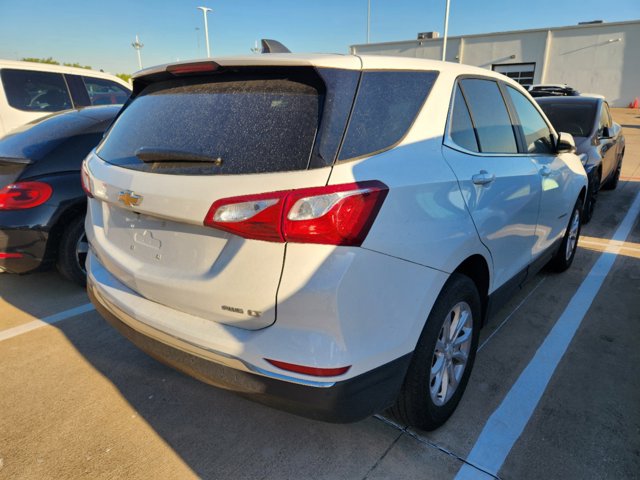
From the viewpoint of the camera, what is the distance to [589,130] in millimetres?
6250

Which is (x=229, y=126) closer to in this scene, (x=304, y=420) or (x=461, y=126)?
(x=461, y=126)

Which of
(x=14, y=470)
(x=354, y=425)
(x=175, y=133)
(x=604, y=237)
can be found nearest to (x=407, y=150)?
(x=175, y=133)

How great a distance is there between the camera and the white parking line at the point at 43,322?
3.44 m

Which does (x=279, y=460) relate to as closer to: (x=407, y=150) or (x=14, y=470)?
(x=14, y=470)

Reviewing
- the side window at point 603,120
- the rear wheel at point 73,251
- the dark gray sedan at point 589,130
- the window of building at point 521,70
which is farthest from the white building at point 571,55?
the rear wheel at point 73,251

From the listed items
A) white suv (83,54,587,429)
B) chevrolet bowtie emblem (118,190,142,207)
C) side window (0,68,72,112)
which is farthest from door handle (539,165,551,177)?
side window (0,68,72,112)

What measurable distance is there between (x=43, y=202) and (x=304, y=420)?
277cm

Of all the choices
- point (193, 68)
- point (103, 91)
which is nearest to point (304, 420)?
point (193, 68)

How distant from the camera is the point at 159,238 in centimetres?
201

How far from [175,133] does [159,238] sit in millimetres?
482

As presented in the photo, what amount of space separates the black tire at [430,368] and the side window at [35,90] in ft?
21.1

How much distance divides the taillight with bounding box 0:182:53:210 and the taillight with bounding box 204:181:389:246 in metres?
2.77

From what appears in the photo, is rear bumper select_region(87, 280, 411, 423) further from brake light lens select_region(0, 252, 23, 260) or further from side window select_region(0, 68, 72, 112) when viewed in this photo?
side window select_region(0, 68, 72, 112)

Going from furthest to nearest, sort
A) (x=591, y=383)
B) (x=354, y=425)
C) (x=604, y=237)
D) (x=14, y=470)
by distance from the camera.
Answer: (x=604, y=237) → (x=591, y=383) → (x=354, y=425) → (x=14, y=470)
